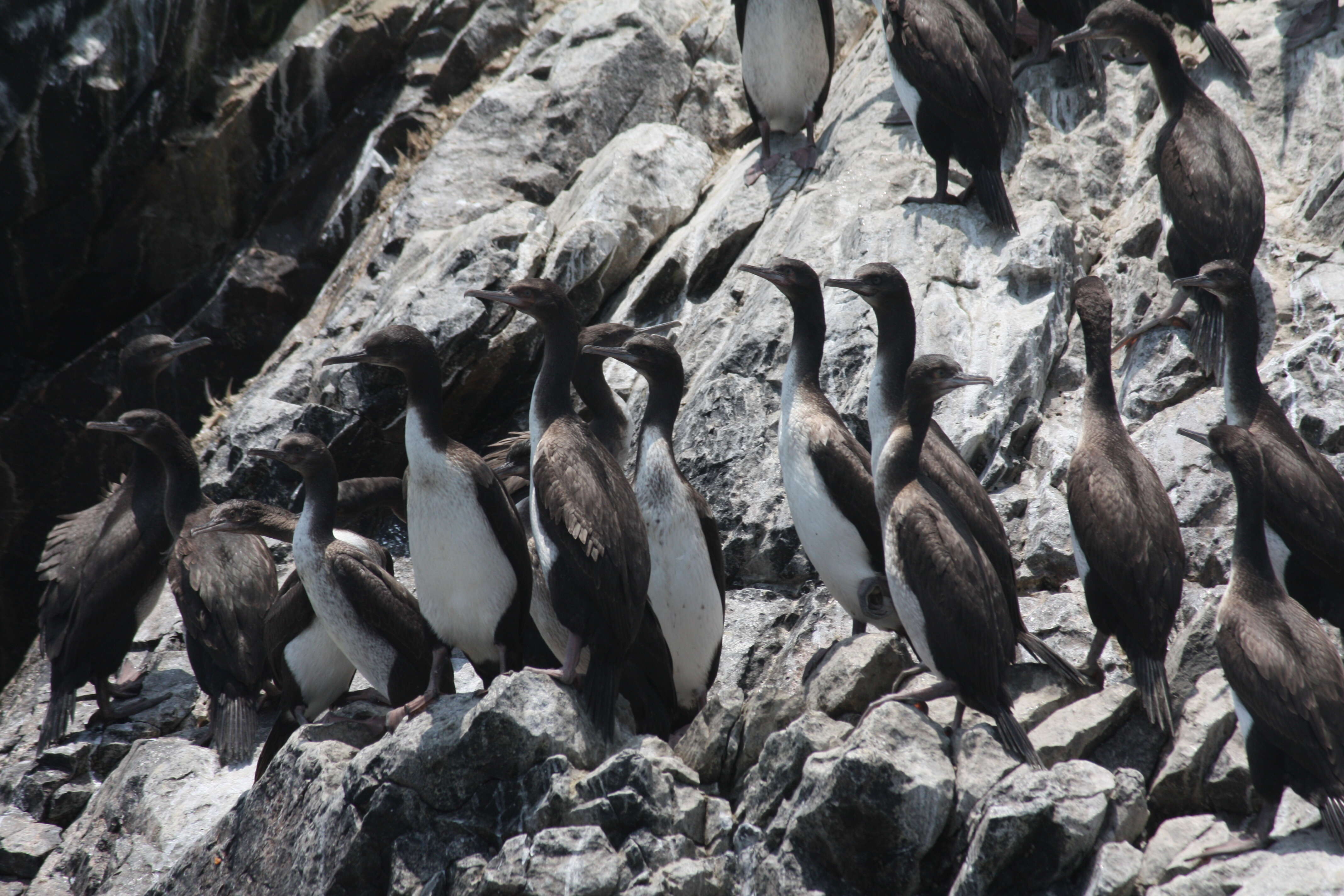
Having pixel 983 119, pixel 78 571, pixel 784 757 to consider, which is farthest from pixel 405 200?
pixel 784 757

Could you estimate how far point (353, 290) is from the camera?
10.8m

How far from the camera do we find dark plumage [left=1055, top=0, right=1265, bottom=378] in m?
7.64

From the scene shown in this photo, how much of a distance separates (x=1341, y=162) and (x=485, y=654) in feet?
22.5

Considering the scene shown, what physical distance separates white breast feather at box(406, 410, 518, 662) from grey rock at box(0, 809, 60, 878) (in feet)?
11.9

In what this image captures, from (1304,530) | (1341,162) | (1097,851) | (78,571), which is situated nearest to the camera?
(1097,851)

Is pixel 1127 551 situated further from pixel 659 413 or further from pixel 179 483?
pixel 179 483

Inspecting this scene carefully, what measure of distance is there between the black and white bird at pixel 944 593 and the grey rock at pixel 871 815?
1.64ft

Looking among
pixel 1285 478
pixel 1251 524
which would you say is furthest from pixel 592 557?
pixel 1285 478

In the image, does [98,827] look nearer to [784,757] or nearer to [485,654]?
[485,654]

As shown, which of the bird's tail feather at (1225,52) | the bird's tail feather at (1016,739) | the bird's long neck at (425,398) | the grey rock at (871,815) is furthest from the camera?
the bird's tail feather at (1225,52)

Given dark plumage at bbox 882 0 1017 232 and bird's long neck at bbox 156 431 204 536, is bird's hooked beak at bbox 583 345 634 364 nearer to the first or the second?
dark plumage at bbox 882 0 1017 232

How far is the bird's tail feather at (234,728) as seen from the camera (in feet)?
24.8

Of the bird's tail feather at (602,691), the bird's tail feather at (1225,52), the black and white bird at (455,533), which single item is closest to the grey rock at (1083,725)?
the bird's tail feather at (602,691)

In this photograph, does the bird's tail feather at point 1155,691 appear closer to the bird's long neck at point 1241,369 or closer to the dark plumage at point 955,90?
the bird's long neck at point 1241,369
